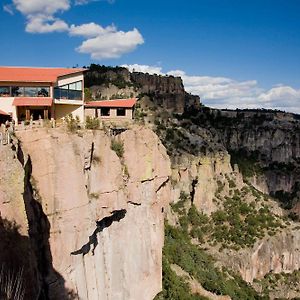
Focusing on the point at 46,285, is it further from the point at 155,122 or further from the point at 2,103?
the point at 155,122

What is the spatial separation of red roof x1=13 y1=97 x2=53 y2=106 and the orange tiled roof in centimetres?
125

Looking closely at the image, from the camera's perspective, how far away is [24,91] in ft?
112

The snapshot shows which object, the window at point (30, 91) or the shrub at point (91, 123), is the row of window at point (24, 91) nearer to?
the window at point (30, 91)

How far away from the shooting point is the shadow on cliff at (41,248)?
89.4 ft

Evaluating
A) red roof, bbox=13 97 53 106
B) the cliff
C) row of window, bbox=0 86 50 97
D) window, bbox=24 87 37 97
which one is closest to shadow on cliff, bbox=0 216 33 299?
red roof, bbox=13 97 53 106

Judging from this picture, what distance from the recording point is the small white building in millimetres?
33375

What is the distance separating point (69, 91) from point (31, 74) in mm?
3078

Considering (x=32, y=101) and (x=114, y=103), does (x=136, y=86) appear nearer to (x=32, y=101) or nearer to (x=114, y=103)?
(x=114, y=103)

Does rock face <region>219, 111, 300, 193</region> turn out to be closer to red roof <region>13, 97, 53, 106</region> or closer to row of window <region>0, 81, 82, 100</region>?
row of window <region>0, 81, 82, 100</region>

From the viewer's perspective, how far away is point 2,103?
33.3 meters

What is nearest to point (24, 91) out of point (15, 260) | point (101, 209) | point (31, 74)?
point (31, 74)

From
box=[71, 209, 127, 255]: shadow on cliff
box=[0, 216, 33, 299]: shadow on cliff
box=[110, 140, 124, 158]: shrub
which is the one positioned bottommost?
box=[71, 209, 127, 255]: shadow on cliff

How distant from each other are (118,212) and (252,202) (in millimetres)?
49007

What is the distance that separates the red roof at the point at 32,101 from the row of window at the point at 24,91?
0.40 m
